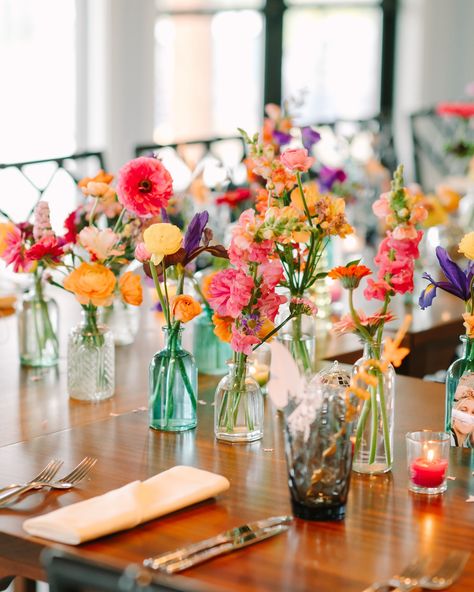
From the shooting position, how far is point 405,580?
1321 millimetres

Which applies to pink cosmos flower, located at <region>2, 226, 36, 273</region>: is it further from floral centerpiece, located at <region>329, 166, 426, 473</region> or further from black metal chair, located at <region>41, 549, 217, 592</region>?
black metal chair, located at <region>41, 549, 217, 592</region>

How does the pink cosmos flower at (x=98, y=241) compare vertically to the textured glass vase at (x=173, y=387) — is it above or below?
above

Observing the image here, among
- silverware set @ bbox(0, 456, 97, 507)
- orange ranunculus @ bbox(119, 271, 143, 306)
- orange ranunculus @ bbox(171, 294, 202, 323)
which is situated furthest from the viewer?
orange ranunculus @ bbox(119, 271, 143, 306)

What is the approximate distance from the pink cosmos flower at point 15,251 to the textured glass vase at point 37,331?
22cm

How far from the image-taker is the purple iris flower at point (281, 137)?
2.92 m

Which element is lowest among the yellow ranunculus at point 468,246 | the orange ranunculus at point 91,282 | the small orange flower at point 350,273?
the orange ranunculus at point 91,282

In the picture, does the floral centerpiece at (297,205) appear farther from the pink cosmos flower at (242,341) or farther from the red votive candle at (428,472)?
the red votive candle at (428,472)

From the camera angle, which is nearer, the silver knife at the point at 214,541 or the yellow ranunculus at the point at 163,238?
the silver knife at the point at 214,541

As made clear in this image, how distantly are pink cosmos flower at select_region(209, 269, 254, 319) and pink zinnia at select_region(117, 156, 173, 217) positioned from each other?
0.17 m

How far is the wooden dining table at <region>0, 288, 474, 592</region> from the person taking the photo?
53.7 inches

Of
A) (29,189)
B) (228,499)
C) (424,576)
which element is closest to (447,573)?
(424,576)

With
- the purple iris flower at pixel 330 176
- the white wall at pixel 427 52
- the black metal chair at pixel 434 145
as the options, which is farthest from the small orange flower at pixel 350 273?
the white wall at pixel 427 52

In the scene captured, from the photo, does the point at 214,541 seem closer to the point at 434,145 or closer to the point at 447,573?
the point at 447,573

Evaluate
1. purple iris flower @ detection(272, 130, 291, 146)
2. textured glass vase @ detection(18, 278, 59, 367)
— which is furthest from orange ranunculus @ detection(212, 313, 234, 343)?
purple iris flower @ detection(272, 130, 291, 146)
